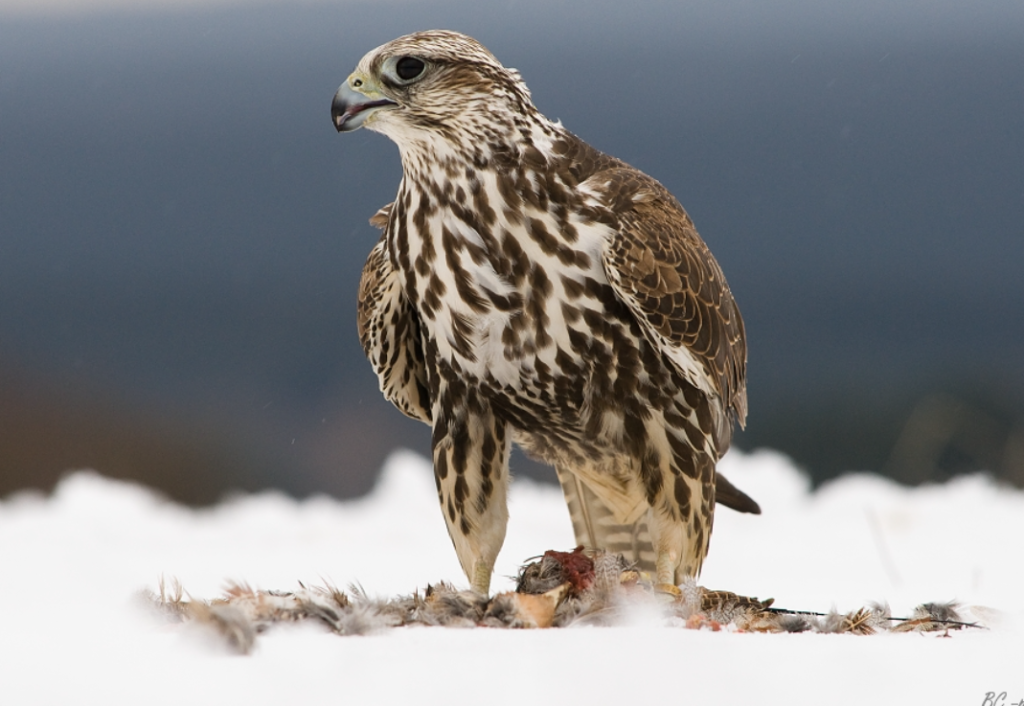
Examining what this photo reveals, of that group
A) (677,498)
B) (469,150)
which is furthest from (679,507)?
(469,150)

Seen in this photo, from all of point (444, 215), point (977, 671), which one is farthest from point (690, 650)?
point (444, 215)

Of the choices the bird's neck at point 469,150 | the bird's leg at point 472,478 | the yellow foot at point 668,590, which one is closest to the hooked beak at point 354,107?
the bird's neck at point 469,150

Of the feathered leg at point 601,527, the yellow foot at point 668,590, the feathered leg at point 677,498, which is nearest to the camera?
the yellow foot at point 668,590

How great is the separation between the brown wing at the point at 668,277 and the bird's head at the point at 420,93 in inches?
12.8

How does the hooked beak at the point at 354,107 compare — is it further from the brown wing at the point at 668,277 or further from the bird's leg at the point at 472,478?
the bird's leg at the point at 472,478

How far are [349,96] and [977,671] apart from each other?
1.70 metres

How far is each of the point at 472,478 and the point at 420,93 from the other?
97 cm

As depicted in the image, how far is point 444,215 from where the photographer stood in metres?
2.51

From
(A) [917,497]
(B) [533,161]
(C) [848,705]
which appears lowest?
(C) [848,705]

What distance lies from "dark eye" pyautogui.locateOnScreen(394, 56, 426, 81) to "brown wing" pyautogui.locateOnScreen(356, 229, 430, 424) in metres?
0.54

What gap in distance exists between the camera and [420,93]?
8.05 ft

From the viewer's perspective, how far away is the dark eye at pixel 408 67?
8.05 feet

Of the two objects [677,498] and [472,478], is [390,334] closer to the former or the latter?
[472,478]

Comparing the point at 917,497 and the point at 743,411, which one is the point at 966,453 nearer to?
the point at 917,497
